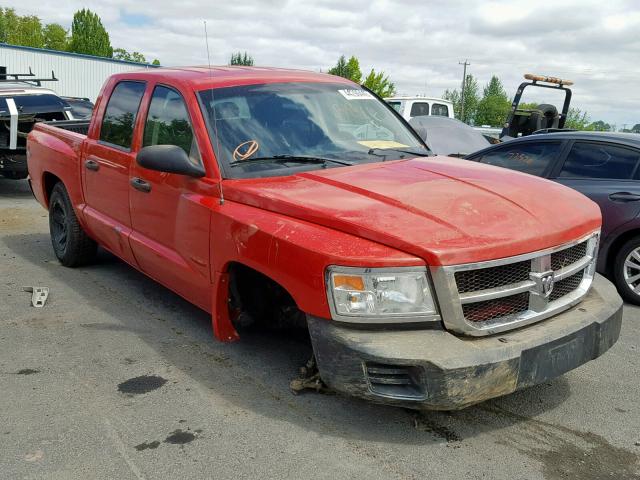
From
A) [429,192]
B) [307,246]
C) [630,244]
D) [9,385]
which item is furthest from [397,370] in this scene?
[630,244]

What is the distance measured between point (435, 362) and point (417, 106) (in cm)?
1453

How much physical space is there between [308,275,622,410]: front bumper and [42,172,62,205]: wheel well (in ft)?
14.4

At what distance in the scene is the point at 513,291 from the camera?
3076mm

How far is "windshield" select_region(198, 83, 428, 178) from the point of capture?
391cm

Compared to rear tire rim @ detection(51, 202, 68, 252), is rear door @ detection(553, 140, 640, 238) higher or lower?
higher

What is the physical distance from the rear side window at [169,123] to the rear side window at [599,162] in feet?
12.4

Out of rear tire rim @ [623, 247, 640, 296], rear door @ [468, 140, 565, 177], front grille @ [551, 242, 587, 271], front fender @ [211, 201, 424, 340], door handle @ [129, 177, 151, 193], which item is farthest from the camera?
rear door @ [468, 140, 565, 177]

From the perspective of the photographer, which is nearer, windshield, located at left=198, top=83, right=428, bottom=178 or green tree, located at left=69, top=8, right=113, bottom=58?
windshield, located at left=198, top=83, right=428, bottom=178

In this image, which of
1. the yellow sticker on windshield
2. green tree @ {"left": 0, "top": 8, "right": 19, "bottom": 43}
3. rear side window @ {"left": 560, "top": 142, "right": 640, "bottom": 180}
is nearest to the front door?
the yellow sticker on windshield

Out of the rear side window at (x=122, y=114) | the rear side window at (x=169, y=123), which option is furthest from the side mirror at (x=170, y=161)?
the rear side window at (x=122, y=114)

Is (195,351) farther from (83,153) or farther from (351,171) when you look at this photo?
(83,153)

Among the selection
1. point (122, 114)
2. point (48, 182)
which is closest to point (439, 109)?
point (48, 182)

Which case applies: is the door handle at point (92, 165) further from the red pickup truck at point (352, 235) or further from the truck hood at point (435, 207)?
the truck hood at point (435, 207)

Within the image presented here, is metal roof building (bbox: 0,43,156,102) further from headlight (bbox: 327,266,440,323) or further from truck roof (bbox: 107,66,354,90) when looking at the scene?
headlight (bbox: 327,266,440,323)
